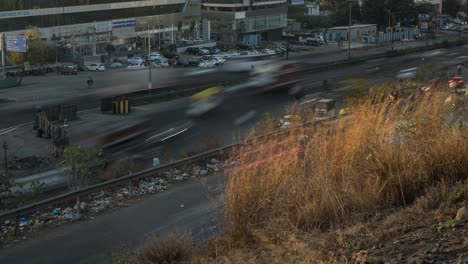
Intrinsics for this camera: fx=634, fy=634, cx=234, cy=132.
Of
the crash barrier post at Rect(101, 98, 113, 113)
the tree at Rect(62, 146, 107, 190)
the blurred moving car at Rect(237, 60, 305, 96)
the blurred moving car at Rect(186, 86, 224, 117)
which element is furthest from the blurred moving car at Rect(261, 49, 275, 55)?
the tree at Rect(62, 146, 107, 190)

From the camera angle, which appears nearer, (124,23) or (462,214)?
(462,214)

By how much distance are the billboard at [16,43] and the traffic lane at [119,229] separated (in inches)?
1569

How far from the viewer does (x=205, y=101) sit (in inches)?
1265

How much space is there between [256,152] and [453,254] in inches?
121

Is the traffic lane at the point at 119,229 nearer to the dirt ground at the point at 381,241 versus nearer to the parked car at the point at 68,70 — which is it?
the dirt ground at the point at 381,241

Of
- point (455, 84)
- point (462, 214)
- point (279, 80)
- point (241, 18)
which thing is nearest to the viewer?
point (462, 214)

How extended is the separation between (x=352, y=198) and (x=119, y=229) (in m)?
4.12

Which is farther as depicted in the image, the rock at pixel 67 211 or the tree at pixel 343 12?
the tree at pixel 343 12

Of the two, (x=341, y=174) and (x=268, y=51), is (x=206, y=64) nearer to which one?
(x=268, y=51)

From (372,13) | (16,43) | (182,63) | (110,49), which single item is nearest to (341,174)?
(16,43)

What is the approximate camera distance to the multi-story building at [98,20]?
5572 cm

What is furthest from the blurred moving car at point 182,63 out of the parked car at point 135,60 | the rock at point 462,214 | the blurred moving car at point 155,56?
the rock at point 462,214

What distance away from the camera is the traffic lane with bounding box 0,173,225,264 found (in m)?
8.20

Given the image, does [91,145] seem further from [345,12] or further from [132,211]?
[345,12]
